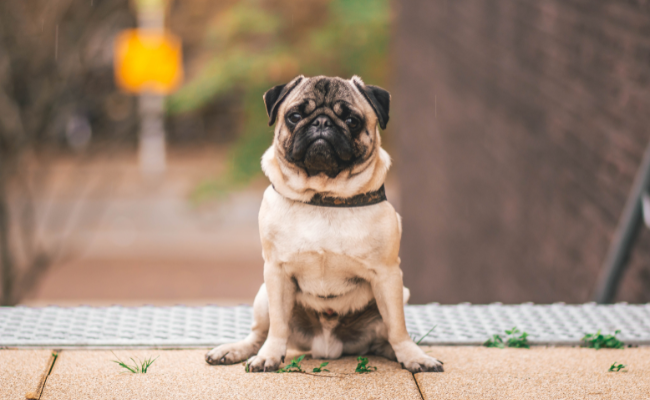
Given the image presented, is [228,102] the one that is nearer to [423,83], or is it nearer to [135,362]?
[423,83]

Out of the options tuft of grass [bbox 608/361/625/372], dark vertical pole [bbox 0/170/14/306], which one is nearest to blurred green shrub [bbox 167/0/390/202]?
dark vertical pole [bbox 0/170/14/306]

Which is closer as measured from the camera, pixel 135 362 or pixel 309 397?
pixel 309 397

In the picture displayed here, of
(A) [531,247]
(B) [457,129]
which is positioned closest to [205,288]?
(B) [457,129]

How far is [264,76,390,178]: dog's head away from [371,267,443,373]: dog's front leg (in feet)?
1.57

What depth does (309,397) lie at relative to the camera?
2.45 m

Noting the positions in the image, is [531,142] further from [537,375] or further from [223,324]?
[223,324]

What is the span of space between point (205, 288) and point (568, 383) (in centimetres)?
962

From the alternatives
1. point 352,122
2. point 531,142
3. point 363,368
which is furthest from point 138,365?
point 531,142

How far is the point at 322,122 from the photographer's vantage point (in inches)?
103

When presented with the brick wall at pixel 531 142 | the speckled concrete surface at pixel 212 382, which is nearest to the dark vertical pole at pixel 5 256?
the speckled concrete surface at pixel 212 382

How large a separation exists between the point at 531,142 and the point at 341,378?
3453 millimetres

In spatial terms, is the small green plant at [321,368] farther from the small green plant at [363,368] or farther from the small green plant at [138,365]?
the small green plant at [138,365]

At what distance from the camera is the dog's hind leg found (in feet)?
9.22

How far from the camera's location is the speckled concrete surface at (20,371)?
2.51 meters
